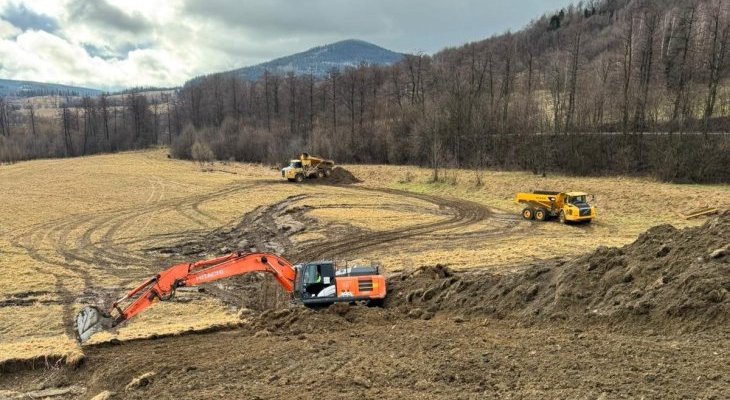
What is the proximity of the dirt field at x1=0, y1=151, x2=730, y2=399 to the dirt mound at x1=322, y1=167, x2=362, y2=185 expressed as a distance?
87.6 feet

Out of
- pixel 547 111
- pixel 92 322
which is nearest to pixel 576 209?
pixel 92 322

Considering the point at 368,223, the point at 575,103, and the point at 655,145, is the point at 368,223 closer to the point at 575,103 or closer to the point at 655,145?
the point at 655,145

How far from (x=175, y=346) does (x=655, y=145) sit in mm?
48138

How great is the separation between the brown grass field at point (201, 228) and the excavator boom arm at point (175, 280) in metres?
1.26

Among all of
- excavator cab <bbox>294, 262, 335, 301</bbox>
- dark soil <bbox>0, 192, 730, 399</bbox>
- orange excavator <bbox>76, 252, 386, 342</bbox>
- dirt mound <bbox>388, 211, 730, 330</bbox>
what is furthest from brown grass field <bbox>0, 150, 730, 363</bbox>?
dirt mound <bbox>388, 211, 730, 330</bbox>

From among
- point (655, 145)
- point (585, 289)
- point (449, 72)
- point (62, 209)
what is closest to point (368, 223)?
point (585, 289)

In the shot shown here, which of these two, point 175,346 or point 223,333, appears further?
point 223,333

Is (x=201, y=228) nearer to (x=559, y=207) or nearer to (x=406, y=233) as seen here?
(x=406, y=233)

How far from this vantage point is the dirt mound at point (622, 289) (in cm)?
921

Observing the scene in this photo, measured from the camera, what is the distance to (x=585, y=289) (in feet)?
36.5

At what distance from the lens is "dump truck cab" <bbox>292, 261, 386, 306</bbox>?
13.9 metres

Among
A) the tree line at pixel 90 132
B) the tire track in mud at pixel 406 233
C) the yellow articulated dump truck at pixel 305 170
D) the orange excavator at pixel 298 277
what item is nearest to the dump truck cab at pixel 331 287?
the orange excavator at pixel 298 277

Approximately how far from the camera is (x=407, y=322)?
39.3 ft

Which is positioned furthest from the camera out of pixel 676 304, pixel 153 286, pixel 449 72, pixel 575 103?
pixel 449 72
